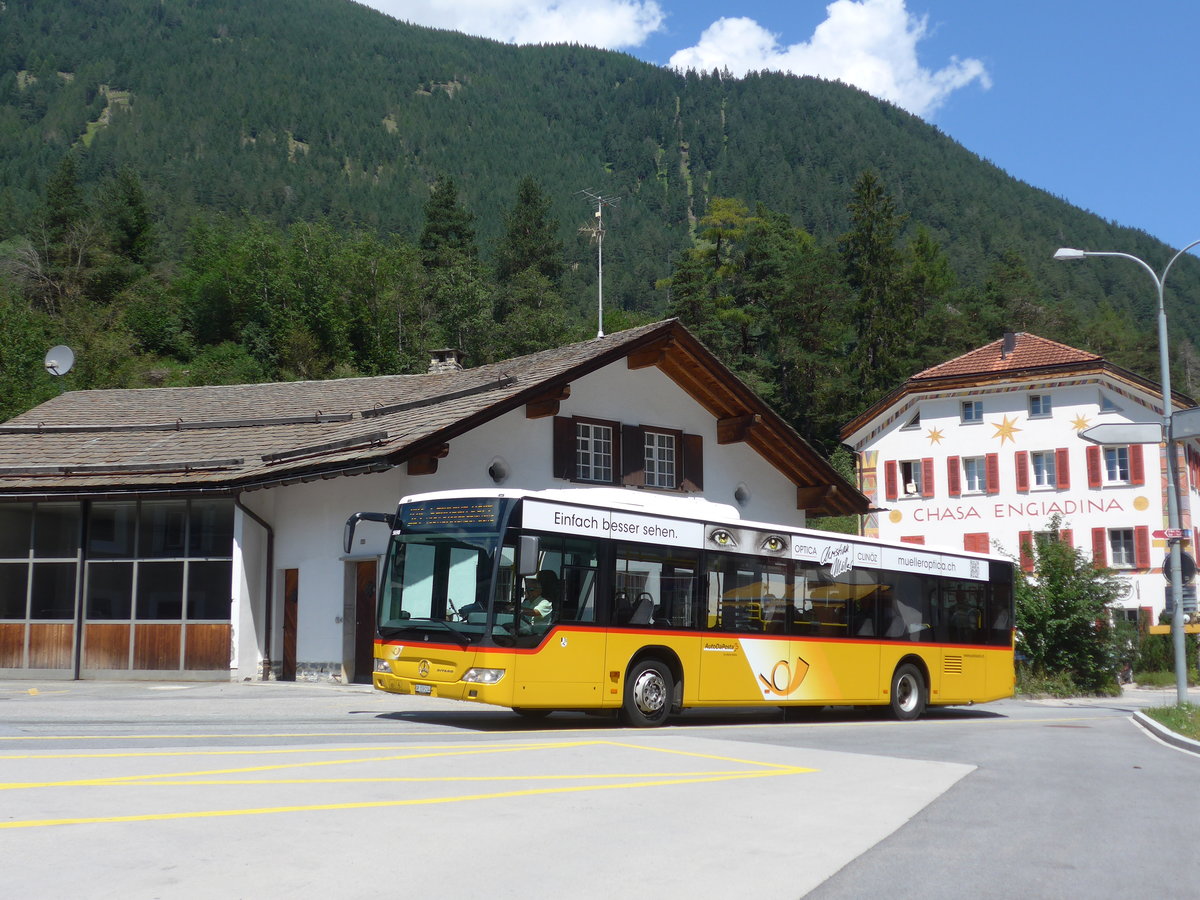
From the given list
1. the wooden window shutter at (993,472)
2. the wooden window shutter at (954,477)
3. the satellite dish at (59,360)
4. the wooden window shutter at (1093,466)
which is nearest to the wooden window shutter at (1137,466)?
the wooden window shutter at (1093,466)

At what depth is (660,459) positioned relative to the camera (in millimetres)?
27719

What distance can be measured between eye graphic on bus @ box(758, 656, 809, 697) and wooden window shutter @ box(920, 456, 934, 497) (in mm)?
35177

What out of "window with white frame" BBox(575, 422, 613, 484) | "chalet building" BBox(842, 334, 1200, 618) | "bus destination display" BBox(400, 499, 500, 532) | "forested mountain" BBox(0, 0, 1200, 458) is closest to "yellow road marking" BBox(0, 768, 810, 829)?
"bus destination display" BBox(400, 499, 500, 532)

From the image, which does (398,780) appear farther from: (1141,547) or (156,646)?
(1141,547)

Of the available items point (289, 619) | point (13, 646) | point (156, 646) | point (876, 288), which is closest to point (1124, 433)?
point (289, 619)

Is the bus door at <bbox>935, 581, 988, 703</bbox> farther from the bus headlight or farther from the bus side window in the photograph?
the bus headlight

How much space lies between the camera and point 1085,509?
4747 centimetres

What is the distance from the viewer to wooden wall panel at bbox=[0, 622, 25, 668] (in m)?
23.1

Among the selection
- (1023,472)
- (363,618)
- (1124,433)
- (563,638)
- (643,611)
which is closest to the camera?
(563,638)

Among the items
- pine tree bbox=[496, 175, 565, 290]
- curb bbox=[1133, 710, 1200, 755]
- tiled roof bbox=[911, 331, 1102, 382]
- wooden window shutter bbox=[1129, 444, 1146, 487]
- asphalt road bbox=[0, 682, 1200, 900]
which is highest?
pine tree bbox=[496, 175, 565, 290]

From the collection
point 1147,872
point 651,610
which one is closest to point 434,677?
point 651,610

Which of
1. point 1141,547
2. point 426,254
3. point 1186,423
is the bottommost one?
point 1141,547

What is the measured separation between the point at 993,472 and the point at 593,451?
2816cm

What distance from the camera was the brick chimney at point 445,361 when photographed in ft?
107
